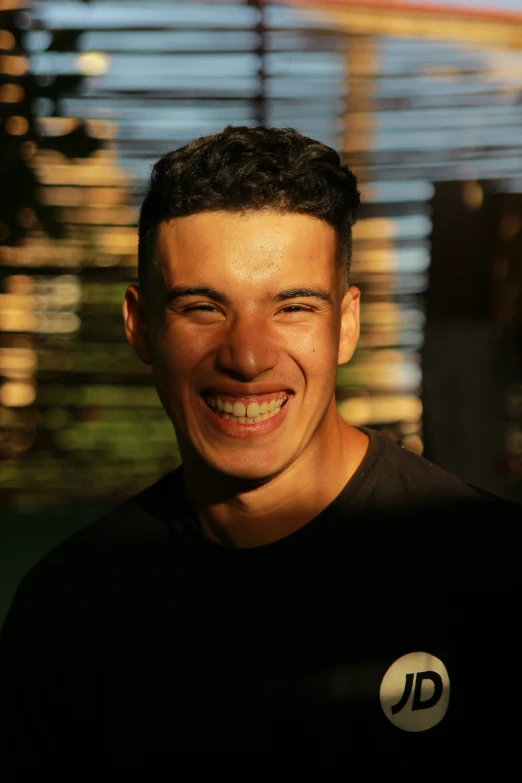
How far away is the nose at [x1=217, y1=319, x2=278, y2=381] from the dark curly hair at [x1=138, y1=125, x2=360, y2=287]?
0.23m

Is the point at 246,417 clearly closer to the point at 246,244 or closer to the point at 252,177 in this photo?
the point at 246,244

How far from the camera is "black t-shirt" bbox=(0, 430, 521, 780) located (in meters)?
1.85

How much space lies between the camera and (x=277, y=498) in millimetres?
1991

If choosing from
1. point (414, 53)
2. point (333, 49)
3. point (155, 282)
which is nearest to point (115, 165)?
point (333, 49)

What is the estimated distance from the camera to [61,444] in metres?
4.57

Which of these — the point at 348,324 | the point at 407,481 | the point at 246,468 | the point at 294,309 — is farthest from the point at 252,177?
the point at 407,481

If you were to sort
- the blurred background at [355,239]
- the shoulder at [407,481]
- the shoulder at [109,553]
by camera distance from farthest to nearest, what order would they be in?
the blurred background at [355,239] < the shoulder at [109,553] < the shoulder at [407,481]

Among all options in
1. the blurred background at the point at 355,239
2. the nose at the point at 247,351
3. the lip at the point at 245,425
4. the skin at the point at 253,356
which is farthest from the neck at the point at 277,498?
the blurred background at the point at 355,239

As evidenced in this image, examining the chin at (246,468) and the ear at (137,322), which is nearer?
the chin at (246,468)

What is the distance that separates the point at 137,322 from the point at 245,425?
0.39m

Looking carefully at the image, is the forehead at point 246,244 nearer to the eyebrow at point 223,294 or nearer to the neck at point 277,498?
the eyebrow at point 223,294

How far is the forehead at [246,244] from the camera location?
186 centimetres

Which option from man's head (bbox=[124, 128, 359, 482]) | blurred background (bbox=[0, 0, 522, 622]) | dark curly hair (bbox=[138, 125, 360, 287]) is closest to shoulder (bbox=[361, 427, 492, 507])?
man's head (bbox=[124, 128, 359, 482])

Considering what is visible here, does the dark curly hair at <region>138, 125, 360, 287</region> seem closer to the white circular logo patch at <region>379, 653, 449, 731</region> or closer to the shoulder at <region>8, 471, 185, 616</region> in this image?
the shoulder at <region>8, 471, 185, 616</region>
